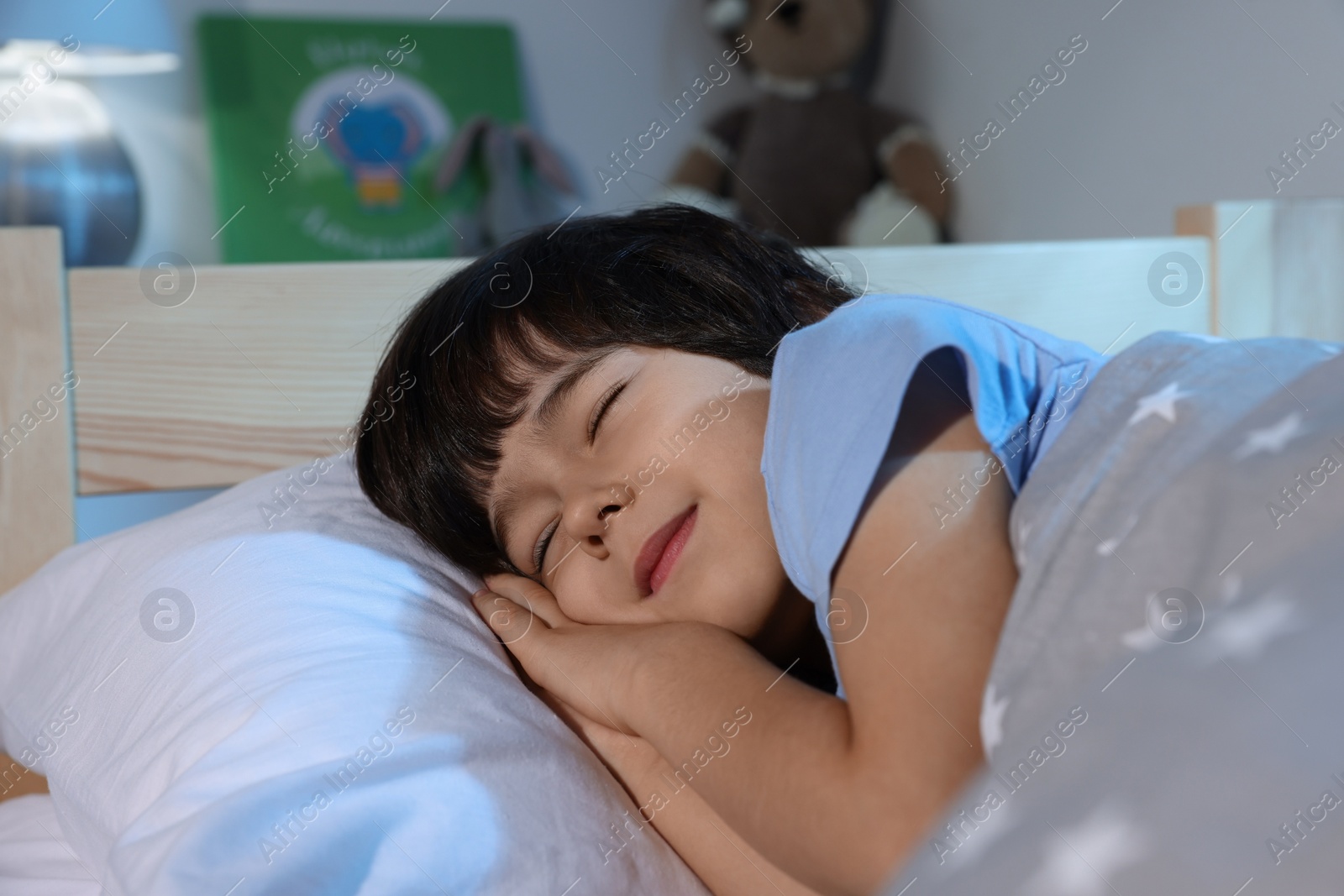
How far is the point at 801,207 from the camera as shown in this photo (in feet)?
6.23

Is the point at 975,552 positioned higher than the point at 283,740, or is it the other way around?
the point at 283,740

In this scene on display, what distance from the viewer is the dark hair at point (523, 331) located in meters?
0.82

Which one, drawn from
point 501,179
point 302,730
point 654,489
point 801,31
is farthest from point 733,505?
point 801,31

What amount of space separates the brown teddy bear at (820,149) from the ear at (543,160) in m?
0.20

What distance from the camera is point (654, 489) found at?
749mm

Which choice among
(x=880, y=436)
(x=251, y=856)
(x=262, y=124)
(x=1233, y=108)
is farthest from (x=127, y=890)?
(x=262, y=124)

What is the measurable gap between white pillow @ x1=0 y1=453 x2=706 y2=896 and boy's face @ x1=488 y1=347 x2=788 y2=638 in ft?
0.31

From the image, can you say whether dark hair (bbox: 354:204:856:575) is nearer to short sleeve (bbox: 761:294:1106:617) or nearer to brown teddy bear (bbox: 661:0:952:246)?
short sleeve (bbox: 761:294:1106:617)

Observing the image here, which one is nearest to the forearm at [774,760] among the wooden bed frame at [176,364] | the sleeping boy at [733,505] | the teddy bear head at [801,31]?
the sleeping boy at [733,505]

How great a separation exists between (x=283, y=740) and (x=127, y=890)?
95mm

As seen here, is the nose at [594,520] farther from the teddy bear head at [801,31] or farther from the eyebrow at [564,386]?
the teddy bear head at [801,31]

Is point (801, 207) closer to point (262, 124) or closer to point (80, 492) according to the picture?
point (262, 124)

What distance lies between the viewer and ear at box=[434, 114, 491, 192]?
1.84m

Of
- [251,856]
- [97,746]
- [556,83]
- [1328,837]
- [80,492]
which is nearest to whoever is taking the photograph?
[1328,837]
